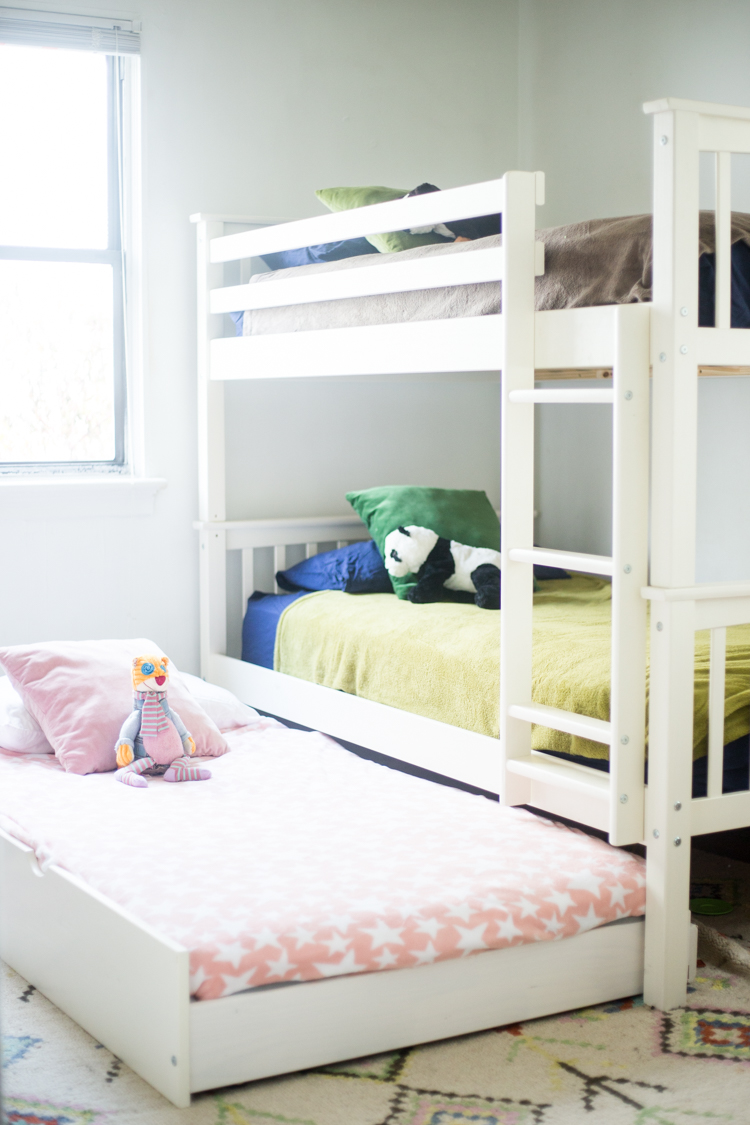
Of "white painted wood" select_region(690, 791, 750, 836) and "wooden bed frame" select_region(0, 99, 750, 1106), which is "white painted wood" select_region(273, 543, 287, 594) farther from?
"white painted wood" select_region(690, 791, 750, 836)

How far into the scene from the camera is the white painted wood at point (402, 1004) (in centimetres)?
175

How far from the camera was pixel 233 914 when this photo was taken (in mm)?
1847

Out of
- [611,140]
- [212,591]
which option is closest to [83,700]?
[212,591]

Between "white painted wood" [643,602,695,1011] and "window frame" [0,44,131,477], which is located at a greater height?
"window frame" [0,44,131,477]

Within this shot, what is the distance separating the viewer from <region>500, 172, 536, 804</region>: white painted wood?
2.17 meters

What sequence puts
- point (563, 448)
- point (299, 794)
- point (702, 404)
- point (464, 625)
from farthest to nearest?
point (563, 448), point (702, 404), point (464, 625), point (299, 794)

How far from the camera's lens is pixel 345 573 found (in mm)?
3318

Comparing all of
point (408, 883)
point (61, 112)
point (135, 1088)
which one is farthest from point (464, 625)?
point (61, 112)

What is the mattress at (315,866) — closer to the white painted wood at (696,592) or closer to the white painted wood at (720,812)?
the white painted wood at (720,812)

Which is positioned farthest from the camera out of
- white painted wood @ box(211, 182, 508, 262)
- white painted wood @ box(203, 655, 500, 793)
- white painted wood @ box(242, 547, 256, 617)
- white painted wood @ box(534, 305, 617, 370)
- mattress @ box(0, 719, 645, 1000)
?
white painted wood @ box(242, 547, 256, 617)

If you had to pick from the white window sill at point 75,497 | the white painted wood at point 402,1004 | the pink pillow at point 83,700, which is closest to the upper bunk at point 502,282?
the white window sill at point 75,497

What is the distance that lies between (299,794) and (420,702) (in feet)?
1.12

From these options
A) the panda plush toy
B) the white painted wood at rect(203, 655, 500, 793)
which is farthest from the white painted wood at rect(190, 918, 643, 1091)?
the panda plush toy

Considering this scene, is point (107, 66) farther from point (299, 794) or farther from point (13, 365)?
point (299, 794)
